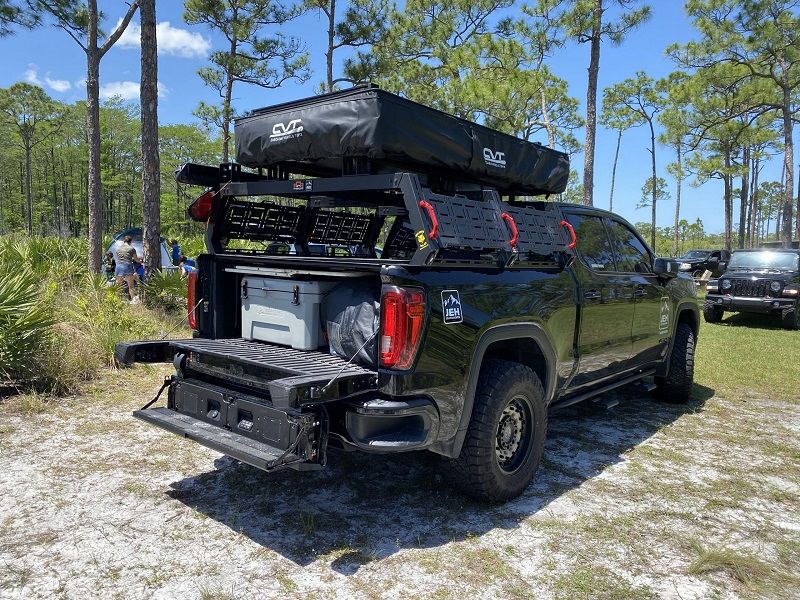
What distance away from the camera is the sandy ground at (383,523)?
276 centimetres

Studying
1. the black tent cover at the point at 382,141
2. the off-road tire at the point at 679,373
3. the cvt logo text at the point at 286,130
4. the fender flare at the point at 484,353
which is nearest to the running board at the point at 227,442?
the fender flare at the point at 484,353

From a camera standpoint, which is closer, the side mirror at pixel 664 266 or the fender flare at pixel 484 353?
the fender flare at pixel 484 353

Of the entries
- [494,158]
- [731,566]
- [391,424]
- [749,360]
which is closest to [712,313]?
Result: [749,360]

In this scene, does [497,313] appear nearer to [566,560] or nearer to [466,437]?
[466,437]

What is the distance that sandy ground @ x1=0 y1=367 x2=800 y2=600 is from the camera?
9.04ft

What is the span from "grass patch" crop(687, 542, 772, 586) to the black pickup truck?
106cm

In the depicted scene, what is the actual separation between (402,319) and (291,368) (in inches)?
24.9

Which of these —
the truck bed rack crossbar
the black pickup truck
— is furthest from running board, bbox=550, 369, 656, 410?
the truck bed rack crossbar

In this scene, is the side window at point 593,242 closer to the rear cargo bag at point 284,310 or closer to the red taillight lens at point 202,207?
the rear cargo bag at point 284,310

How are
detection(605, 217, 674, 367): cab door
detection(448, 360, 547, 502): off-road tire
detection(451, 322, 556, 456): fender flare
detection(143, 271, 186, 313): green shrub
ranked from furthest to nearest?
detection(143, 271, 186, 313): green shrub, detection(605, 217, 674, 367): cab door, detection(448, 360, 547, 502): off-road tire, detection(451, 322, 556, 456): fender flare

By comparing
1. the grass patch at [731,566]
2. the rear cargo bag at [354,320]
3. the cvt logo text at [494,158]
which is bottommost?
the grass patch at [731,566]

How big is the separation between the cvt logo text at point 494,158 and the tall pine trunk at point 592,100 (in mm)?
12027

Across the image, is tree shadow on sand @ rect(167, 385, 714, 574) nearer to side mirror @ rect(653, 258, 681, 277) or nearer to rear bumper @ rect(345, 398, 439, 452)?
rear bumper @ rect(345, 398, 439, 452)

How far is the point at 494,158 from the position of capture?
4039mm
